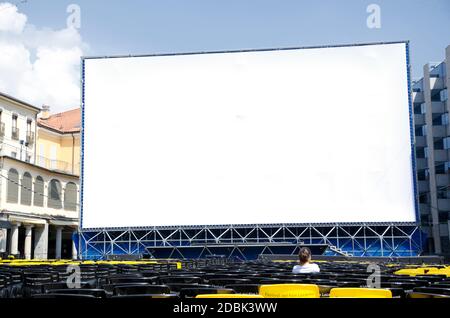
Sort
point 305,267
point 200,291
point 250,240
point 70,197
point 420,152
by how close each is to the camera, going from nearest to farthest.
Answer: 1. point 200,291
2. point 305,267
3. point 250,240
4. point 70,197
5. point 420,152

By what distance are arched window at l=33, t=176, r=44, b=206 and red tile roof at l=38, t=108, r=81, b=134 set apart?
11385 millimetres

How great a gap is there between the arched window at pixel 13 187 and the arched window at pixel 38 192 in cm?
240

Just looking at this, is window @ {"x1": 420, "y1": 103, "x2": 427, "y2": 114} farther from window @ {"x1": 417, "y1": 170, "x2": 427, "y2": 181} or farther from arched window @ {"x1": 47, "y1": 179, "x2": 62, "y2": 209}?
arched window @ {"x1": 47, "y1": 179, "x2": 62, "y2": 209}

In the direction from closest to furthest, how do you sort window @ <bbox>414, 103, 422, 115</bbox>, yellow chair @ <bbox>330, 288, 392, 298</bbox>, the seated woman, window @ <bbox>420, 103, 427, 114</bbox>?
yellow chair @ <bbox>330, 288, 392, 298</bbox> < the seated woman < window @ <bbox>420, 103, 427, 114</bbox> < window @ <bbox>414, 103, 422, 115</bbox>

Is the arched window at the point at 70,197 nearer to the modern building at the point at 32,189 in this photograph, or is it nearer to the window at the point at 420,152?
the modern building at the point at 32,189

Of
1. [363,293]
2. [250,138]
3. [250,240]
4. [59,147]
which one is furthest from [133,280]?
[59,147]

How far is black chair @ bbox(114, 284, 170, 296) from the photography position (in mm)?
4457

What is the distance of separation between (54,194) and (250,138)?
1614 centimetres

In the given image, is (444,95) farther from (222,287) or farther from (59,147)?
(222,287)

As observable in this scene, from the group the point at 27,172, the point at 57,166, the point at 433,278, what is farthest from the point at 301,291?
the point at 57,166

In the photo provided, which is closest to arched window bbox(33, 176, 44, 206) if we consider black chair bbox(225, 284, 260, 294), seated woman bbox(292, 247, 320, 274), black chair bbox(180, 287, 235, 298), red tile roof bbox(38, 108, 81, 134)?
red tile roof bbox(38, 108, 81, 134)

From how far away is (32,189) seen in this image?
122ft

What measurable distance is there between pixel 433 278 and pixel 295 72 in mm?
27166
